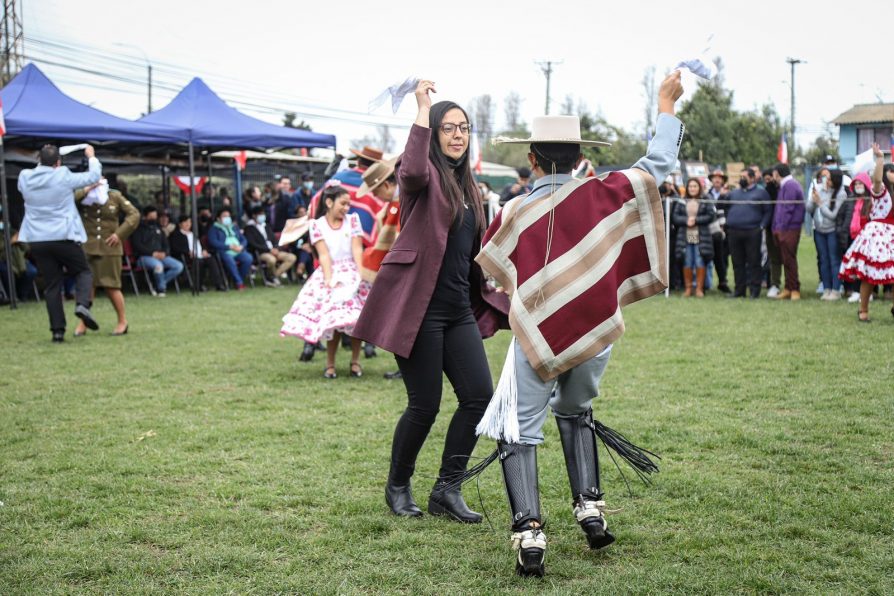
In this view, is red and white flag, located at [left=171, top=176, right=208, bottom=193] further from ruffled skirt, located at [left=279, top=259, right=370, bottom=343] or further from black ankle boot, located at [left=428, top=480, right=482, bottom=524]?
black ankle boot, located at [left=428, top=480, right=482, bottom=524]

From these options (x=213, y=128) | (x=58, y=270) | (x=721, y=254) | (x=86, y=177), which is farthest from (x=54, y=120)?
(x=721, y=254)

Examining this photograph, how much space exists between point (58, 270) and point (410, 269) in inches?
298

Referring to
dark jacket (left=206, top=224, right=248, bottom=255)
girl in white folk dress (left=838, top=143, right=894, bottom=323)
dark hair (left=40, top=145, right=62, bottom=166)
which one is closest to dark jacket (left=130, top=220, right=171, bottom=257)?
dark jacket (left=206, top=224, right=248, bottom=255)

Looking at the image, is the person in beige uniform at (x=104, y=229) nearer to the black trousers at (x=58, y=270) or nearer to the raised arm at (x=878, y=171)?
the black trousers at (x=58, y=270)

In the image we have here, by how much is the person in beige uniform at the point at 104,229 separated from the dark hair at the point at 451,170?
321 inches

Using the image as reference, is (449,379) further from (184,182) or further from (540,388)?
(184,182)

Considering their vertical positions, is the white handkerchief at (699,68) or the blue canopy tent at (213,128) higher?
the blue canopy tent at (213,128)

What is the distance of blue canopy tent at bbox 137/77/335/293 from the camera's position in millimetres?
16344

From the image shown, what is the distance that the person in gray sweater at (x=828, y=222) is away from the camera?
13.5m

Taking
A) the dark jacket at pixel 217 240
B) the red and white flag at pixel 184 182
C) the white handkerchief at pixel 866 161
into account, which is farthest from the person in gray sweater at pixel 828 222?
the red and white flag at pixel 184 182

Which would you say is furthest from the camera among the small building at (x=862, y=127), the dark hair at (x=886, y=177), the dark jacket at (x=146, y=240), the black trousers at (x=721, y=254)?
the small building at (x=862, y=127)

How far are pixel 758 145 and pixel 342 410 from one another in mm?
39518

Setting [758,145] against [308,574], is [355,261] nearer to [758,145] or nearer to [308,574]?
[308,574]

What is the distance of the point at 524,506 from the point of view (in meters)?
3.79
